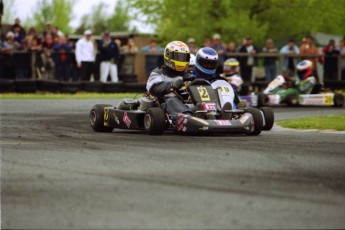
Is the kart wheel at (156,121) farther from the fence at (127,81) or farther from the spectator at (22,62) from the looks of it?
the spectator at (22,62)

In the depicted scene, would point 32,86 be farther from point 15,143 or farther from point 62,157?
point 62,157

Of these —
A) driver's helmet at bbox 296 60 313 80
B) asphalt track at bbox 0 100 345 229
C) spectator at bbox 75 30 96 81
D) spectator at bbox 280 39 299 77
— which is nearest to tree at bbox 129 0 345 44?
spectator at bbox 280 39 299 77

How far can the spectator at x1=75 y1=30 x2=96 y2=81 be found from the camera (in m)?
24.6

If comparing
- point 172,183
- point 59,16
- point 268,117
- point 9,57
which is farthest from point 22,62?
point 59,16

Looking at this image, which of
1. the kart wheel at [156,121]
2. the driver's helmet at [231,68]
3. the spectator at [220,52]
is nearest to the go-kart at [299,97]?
the driver's helmet at [231,68]

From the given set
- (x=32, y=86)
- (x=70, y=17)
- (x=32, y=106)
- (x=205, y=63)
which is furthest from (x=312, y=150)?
(x=70, y=17)

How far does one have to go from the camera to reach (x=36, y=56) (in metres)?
25.0

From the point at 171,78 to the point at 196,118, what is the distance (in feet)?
4.01

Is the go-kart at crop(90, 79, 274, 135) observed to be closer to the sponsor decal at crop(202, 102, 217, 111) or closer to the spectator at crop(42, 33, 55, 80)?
the sponsor decal at crop(202, 102, 217, 111)

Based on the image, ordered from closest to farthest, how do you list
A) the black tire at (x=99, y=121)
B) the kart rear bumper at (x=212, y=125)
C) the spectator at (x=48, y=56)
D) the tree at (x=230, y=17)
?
the kart rear bumper at (x=212, y=125) < the black tire at (x=99, y=121) < the spectator at (x=48, y=56) < the tree at (x=230, y=17)

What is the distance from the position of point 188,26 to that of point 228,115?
2292 centimetres

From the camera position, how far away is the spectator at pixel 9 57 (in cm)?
2442

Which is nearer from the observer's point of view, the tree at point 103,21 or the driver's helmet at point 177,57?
the driver's helmet at point 177,57

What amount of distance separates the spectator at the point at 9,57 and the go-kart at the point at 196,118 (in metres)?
11.7
